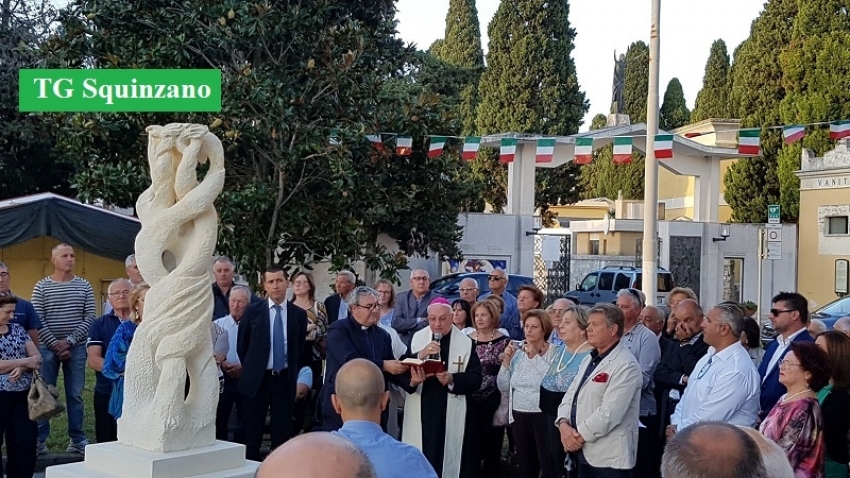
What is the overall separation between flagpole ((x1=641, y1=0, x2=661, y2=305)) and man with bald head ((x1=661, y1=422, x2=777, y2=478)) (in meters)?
11.1

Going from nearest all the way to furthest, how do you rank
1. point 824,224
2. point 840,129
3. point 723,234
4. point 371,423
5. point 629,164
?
point 371,423, point 840,129, point 723,234, point 824,224, point 629,164

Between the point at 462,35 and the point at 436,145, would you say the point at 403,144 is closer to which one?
the point at 436,145

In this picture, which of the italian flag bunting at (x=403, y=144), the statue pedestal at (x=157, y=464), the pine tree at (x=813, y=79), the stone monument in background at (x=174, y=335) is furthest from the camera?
the pine tree at (x=813, y=79)

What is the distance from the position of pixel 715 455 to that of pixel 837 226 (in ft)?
89.3

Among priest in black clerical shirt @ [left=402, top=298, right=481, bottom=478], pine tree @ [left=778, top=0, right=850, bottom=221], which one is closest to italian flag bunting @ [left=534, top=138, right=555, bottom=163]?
priest in black clerical shirt @ [left=402, top=298, right=481, bottom=478]

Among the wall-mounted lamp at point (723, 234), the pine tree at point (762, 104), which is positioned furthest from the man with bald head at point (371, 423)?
the pine tree at point (762, 104)

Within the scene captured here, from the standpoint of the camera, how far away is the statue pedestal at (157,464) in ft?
17.8

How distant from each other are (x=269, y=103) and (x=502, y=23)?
73.6ft

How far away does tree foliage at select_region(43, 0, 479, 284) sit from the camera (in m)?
12.9

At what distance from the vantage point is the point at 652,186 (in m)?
13.6

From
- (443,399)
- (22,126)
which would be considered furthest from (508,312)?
(22,126)

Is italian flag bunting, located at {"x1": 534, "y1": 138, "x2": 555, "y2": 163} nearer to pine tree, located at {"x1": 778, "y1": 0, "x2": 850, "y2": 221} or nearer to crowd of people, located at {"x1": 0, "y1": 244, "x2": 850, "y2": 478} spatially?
crowd of people, located at {"x1": 0, "y1": 244, "x2": 850, "y2": 478}

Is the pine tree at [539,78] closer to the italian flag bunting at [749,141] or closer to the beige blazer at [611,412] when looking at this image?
the italian flag bunting at [749,141]

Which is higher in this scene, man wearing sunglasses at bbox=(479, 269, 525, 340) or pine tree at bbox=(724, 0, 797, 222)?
pine tree at bbox=(724, 0, 797, 222)
